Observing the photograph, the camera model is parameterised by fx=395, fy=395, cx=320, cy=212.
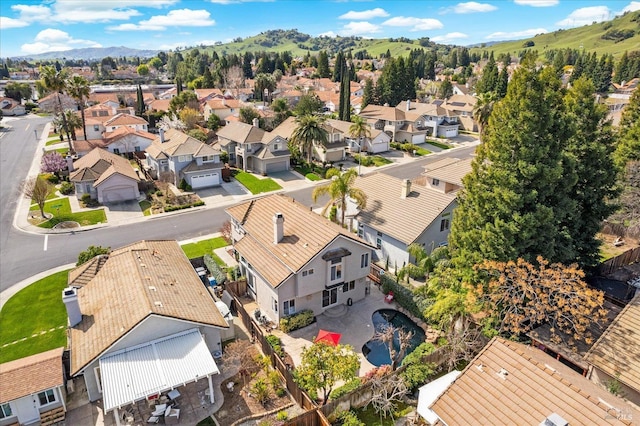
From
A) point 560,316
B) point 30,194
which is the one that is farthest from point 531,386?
point 30,194

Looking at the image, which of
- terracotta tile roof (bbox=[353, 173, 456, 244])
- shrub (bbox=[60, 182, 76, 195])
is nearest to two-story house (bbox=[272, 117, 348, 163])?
terracotta tile roof (bbox=[353, 173, 456, 244])

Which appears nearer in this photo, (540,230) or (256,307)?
(540,230)

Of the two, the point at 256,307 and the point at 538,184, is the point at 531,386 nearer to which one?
the point at 538,184

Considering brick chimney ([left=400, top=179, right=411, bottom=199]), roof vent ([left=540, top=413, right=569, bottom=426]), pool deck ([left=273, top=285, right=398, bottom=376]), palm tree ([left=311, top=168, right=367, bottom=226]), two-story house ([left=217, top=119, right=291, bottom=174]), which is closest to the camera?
roof vent ([left=540, top=413, right=569, bottom=426])

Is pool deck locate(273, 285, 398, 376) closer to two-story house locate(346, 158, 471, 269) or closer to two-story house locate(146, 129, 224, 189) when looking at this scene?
two-story house locate(346, 158, 471, 269)

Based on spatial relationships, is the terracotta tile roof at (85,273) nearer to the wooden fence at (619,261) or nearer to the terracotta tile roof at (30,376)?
the terracotta tile roof at (30,376)

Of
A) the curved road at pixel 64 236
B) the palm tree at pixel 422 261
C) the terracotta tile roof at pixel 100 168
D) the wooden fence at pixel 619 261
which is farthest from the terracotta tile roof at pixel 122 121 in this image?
the wooden fence at pixel 619 261
